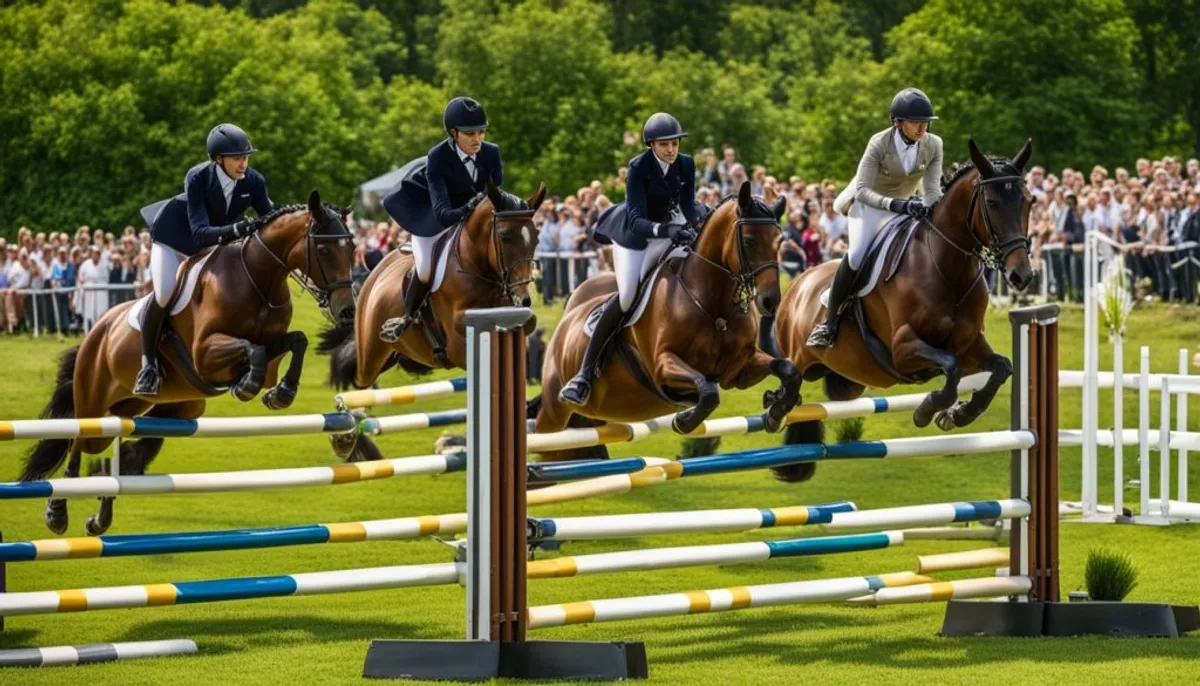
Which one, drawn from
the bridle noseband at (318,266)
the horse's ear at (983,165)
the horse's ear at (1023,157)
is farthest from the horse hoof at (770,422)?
the bridle noseband at (318,266)

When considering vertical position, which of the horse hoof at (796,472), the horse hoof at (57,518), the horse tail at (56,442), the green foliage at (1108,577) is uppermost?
the horse tail at (56,442)

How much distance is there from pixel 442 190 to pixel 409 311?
0.79 m

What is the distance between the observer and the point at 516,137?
1885 inches

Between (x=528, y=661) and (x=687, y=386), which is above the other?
(x=687, y=386)

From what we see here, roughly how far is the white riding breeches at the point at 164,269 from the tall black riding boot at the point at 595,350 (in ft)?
7.86

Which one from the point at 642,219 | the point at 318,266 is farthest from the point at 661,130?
the point at 318,266

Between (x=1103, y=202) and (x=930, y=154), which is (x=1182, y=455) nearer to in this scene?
(x=930, y=154)

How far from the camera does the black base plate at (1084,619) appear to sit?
9984 mm

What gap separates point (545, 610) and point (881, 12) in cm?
5946

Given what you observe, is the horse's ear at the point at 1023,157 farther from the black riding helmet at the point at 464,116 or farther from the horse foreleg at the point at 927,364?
the black riding helmet at the point at 464,116

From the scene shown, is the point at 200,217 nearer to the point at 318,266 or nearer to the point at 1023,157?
the point at 318,266

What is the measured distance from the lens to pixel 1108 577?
34.2 ft

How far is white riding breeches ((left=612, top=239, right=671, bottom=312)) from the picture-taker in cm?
1155

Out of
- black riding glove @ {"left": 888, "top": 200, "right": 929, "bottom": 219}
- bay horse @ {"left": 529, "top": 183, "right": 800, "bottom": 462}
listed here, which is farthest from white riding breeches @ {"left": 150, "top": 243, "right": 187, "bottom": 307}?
black riding glove @ {"left": 888, "top": 200, "right": 929, "bottom": 219}
